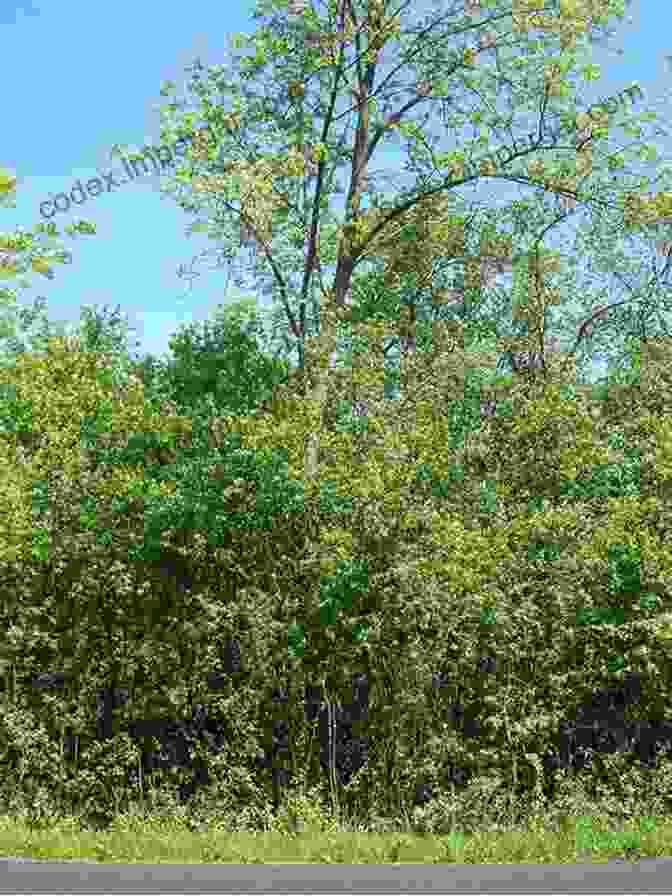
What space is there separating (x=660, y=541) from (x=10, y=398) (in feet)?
56.7

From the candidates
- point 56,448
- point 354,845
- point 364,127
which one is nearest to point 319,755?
point 354,845

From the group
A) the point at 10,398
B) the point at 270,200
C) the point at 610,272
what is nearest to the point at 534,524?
the point at 270,200

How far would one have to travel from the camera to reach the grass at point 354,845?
1027cm

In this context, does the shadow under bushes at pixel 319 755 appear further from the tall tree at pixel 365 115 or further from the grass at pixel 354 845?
the tall tree at pixel 365 115

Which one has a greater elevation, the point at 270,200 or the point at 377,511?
the point at 270,200

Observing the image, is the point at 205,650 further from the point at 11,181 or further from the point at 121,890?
the point at 11,181

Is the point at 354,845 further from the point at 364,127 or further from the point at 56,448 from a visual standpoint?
the point at 364,127

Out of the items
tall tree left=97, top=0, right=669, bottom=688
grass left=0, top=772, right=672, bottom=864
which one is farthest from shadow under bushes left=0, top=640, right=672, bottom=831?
tall tree left=97, top=0, right=669, bottom=688

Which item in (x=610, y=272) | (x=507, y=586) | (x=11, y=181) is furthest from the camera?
(x=610, y=272)

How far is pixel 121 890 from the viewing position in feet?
29.2

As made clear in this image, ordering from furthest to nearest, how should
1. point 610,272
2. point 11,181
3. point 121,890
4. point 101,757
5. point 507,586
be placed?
point 610,272 → point 11,181 → point 101,757 → point 507,586 → point 121,890

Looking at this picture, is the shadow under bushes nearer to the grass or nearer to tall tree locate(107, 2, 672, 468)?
the grass

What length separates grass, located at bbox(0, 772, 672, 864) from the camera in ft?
33.7

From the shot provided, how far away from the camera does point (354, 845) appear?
415 inches
